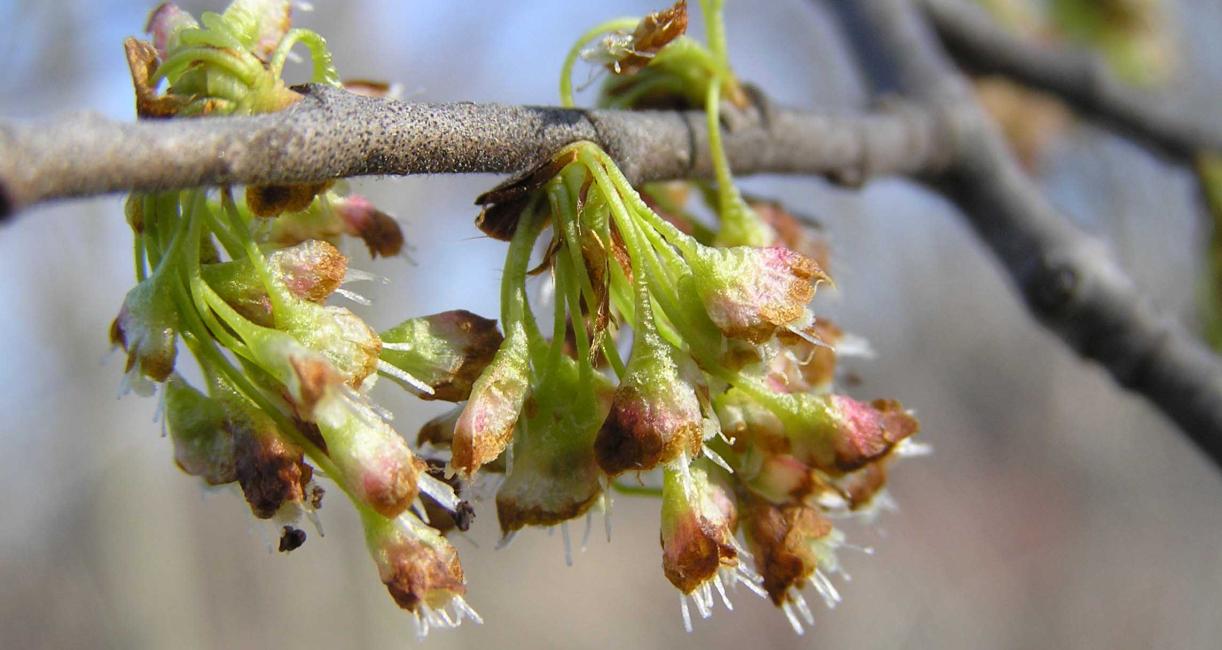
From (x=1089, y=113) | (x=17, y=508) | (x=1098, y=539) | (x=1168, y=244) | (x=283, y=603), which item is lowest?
(x=17, y=508)

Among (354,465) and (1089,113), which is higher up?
(1089,113)

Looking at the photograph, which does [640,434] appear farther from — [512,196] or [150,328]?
[150,328]

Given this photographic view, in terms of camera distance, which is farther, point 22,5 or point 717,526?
point 22,5

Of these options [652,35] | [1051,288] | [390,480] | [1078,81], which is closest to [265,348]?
[390,480]

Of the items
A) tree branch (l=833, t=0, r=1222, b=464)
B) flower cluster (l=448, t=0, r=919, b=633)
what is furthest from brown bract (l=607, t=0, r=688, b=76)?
tree branch (l=833, t=0, r=1222, b=464)

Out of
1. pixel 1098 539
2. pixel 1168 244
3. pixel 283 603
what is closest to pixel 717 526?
pixel 1168 244

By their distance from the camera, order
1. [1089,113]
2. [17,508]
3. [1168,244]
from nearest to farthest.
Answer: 1. [1089,113]
2. [1168,244]
3. [17,508]

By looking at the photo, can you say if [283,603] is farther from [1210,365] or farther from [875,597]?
[1210,365]
